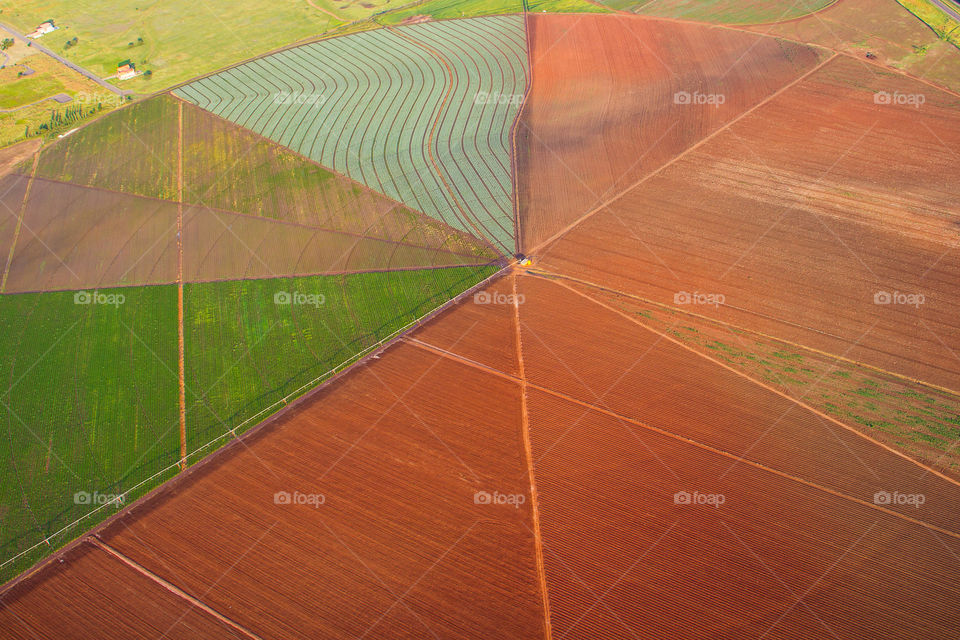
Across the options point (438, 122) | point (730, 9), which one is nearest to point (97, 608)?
point (438, 122)

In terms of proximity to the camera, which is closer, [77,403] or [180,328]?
[77,403]

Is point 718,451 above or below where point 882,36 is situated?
below

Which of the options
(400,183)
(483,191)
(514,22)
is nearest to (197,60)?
(514,22)

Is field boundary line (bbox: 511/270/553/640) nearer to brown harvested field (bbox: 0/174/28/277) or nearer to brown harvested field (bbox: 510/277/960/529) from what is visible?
brown harvested field (bbox: 510/277/960/529)

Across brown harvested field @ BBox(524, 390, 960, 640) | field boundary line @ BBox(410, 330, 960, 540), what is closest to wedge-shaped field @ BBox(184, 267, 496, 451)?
field boundary line @ BBox(410, 330, 960, 540)

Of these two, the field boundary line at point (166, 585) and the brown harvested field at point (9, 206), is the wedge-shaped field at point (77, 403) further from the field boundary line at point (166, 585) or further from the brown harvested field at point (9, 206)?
the brown harvested field at point (9, 206)

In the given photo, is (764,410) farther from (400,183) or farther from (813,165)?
(400,183)

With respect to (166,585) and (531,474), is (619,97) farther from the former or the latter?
(166,585)
